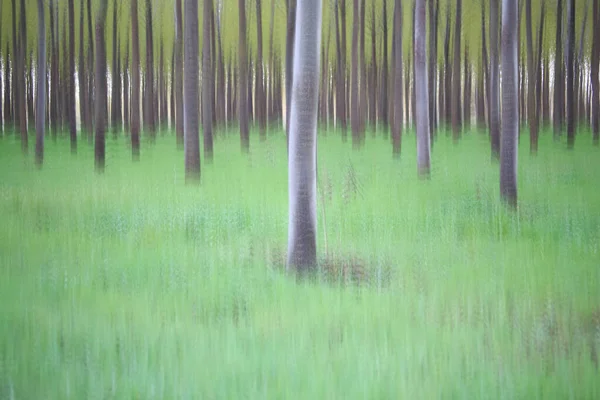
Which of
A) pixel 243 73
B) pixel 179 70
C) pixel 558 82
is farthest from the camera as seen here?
pixel 558 82

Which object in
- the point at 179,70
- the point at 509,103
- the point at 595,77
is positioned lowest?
the point at 509,103

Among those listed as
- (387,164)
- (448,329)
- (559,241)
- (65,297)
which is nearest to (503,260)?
(559,241)

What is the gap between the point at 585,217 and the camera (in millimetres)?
9148

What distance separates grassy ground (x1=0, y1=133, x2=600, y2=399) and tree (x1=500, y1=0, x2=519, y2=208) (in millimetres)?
378

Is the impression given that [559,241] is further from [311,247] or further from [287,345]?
[287,345]

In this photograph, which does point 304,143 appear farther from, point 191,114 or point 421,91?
point 421,91

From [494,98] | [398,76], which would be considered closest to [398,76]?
[398,76]

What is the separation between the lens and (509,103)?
1002 centimetres

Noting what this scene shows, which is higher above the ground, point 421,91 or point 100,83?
point 100,83

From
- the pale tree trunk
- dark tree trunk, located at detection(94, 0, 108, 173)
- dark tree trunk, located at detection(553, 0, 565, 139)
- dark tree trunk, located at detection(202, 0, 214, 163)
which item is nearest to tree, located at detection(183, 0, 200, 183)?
dark tree trunk, located at detection(94, 0, 108, 173)

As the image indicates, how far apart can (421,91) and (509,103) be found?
3970mm

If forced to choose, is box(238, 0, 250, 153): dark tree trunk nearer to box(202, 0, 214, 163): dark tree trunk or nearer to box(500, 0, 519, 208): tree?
box(202, 0, 214, 163): dark tree trunk

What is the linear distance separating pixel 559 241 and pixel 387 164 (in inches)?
327

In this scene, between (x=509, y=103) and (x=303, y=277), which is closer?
(x=303, y=277)
